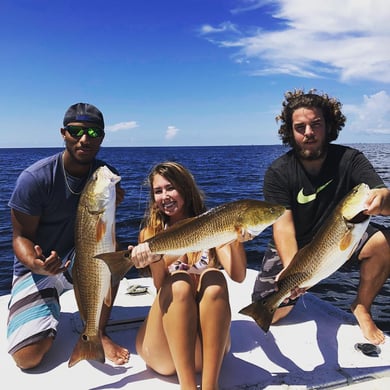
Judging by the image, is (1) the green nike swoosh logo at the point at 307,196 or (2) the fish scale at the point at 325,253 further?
(1) the green nike swoosh logo at the point at 307,196

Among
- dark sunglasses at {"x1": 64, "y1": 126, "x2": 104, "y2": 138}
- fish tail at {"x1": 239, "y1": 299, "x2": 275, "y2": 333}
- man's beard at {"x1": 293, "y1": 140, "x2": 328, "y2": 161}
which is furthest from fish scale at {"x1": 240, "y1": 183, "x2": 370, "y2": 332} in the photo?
dark sunglasses at {"x1": 64, "y1": 126, "x2": 104, "y2": 138}

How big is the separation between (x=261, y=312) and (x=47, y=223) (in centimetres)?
243

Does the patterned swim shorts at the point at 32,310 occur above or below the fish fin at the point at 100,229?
below

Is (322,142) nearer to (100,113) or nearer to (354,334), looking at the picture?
(354,334)

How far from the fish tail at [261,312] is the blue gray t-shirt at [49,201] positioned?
77.6 inches

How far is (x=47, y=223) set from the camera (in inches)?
176

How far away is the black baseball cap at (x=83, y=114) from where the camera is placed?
4258mm

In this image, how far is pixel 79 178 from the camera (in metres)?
4.48

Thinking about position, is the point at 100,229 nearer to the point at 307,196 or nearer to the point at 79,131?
the point at 79,131

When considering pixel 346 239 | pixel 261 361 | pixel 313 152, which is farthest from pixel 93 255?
pixel 313 152

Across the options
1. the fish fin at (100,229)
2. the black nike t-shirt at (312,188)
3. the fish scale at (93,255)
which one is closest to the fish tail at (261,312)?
the fish scale at (93,255)

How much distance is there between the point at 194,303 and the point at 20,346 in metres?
1.83

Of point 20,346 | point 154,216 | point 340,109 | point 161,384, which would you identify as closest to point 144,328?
point 161,384

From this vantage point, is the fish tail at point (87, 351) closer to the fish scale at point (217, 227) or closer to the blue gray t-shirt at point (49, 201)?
the fish scale at point (217, 227)
